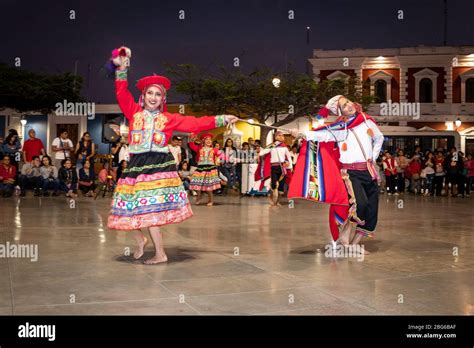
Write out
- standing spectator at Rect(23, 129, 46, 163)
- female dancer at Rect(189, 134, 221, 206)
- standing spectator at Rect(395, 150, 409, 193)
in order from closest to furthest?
1. female dancer at Rect(189, 134, 221, 206)
2. standing spectator at Rect(23, 129, 46, 163)
3. standing spectator at Rect(395, 150, 409, 193)

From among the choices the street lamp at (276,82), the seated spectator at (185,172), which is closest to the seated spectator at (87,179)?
the seated spectator at (185,172)

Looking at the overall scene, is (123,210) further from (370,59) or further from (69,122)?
(370,59)

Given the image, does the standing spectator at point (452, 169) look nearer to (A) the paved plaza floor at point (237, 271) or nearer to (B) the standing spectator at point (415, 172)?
(B) the standing spectator at point (415, 172)

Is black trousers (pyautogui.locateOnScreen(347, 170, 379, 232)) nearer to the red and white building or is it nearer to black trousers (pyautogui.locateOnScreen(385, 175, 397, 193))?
black trousers (pyautogui.locateOnScreen(385, 175, 397, 193))

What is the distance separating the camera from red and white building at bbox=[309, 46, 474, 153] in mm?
31672

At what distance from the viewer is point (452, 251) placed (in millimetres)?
6562

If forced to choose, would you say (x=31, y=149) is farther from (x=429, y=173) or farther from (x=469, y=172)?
(x=469, y=172)

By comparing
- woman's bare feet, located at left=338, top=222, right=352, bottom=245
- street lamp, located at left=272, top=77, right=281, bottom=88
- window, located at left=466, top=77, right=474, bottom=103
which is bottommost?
woman's bare feet, located at left=338, top=222, right=352, bottom=245

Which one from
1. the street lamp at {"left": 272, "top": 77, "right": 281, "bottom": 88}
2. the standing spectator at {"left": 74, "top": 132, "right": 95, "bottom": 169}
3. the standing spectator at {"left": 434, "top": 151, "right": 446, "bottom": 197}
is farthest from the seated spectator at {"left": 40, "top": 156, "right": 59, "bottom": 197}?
the standing spectator at {"left": 434, "top": 151, "right": 446, "bottom": 197}

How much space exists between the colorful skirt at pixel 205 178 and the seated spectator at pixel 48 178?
4.11 meters

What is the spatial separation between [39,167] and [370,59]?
74.3ft

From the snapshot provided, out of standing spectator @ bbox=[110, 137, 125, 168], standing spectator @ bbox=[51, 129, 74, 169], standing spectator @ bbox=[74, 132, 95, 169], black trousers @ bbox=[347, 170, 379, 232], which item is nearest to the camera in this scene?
black trousers @ bbox=[347, 170, 379, 232]

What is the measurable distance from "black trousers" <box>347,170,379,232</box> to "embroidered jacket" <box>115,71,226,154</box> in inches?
64.2

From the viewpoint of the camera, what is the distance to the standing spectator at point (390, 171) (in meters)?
17.8
